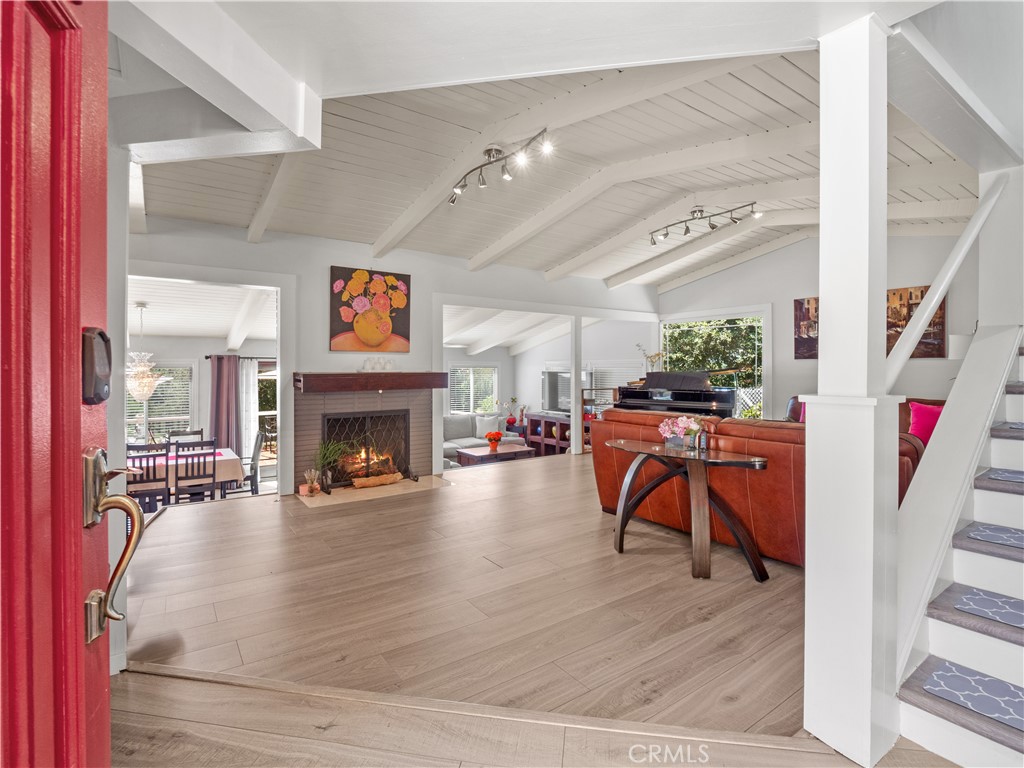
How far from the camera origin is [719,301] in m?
7.55

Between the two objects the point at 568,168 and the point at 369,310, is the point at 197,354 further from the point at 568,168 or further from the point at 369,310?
the point at 568,168

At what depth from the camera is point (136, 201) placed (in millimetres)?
3383

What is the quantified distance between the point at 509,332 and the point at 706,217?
15.9 feet

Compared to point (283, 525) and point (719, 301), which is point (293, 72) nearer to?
point (283, 525)

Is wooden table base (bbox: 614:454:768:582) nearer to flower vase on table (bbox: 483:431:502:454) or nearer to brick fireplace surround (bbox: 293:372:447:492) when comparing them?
brick fireplace surround (bbox: 293:372:447:492)

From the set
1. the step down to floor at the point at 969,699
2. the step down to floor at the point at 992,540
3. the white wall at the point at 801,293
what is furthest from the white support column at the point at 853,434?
the white wall at the point at 801,293

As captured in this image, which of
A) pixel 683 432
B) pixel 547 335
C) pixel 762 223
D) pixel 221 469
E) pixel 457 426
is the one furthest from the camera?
pixel 547 335

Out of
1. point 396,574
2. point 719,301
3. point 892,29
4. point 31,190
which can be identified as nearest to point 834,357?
point 892,29

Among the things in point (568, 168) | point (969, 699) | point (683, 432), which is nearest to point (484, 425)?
point (568, 168)

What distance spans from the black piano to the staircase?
381cm

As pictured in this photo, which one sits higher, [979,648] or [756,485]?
[756,485]

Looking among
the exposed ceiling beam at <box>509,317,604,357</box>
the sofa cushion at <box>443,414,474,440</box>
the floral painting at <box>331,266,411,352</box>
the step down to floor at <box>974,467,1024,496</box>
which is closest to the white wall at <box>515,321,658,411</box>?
the exposed ceiling beam at <box>509,317,604,357</box>

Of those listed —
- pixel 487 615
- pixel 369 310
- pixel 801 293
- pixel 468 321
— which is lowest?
pixel 487 615

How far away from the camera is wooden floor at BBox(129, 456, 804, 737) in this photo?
73.9 inches
